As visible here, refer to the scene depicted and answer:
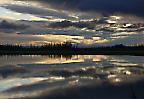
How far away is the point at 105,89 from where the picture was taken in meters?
28.6

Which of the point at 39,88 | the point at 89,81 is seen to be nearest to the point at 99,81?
the point at 89,81

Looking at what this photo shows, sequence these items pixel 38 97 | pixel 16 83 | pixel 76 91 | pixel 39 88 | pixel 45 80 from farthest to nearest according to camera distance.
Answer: pixel 45 80
pixel 16 83
pixel 39 88
pixel 76 91
pixel 38 97

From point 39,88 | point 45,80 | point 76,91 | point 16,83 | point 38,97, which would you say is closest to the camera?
point 38,97

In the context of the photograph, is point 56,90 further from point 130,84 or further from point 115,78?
point 115,78

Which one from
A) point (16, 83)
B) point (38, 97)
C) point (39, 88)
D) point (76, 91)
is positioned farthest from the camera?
point (16, 83)

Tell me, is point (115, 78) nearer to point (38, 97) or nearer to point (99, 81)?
point (99, 81)

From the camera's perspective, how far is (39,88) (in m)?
29.4

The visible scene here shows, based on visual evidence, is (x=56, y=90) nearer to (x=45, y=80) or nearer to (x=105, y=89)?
(x=105, y=89)

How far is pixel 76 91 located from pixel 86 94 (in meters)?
1.36

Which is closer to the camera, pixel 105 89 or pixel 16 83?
pixel 105 89

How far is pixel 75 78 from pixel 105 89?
25.9 feet

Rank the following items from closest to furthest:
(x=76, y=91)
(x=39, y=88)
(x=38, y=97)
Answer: (x=38, y=97) < (x=76, y=91) < (x=39, y=88)

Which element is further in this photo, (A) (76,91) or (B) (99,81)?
(B) (99,81)

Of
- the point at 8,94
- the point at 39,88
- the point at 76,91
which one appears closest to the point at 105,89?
the point at 76,91
